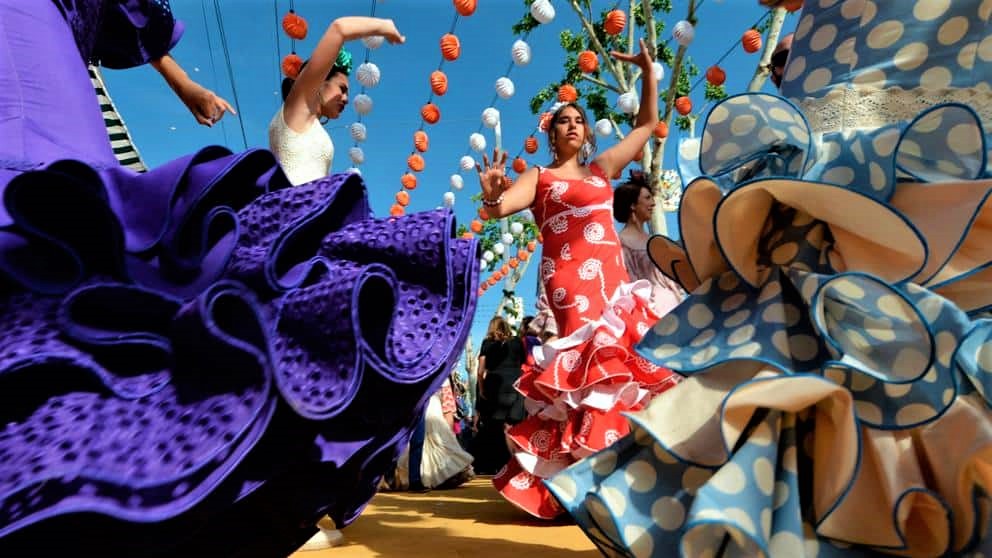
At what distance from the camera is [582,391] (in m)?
2.67

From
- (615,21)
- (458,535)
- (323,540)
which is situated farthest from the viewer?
(615,21)

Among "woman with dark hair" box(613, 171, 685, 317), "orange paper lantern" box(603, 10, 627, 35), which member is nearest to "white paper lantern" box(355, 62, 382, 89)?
"orange paper lantern" box(603, 10, 627, 35)

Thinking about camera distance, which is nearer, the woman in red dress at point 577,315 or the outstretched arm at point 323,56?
the outstretched arm at point 323,56

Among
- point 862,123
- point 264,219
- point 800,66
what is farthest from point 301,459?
point 800,66

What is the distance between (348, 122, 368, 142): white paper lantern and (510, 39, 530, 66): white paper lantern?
2.13m

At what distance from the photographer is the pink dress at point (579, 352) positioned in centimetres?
264

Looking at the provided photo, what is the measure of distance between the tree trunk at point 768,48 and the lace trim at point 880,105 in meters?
6.36

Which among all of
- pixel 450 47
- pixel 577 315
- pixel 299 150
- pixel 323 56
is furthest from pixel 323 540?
pixel 450 47

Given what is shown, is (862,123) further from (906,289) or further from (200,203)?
(200,203)

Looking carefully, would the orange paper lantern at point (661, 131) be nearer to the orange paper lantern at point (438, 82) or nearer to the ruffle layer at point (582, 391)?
the orange paper lantern at point (438, 82)

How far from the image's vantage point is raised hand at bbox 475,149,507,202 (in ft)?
8.33

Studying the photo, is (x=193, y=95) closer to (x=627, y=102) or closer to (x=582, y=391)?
(x=582, y=391)

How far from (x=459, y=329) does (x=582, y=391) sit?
5.15 feet

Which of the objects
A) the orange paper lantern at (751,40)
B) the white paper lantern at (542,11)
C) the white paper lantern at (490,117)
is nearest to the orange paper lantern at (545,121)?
the white paper lantern at (542,11)
